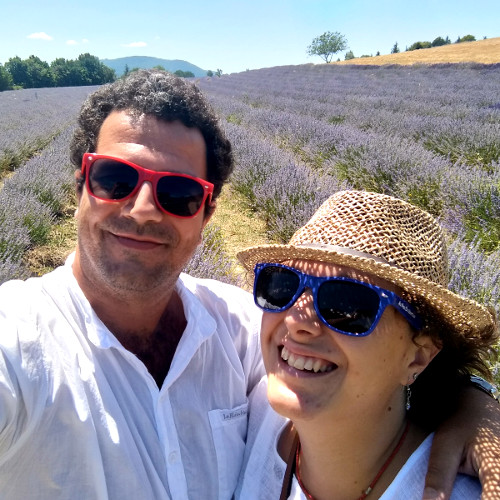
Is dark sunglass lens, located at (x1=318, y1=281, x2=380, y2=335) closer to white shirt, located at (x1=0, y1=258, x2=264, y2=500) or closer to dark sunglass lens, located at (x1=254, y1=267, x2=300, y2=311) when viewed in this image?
dark sunglass lens, located at (x1=254, y1=267, x2=300, y2=311)

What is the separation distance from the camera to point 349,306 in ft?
3.46

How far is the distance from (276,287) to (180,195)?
18.5 inches

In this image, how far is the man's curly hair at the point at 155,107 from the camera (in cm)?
148

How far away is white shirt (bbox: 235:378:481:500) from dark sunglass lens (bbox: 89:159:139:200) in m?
0.81

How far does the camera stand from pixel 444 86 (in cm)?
1650

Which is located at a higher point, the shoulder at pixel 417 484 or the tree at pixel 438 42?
the tree at pixel 438 42

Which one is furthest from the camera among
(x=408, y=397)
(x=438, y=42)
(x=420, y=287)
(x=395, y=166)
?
(x=438, y=42)

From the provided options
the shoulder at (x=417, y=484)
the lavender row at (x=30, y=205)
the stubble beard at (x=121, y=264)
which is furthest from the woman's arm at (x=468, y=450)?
the lavender row at (x=30, y=205)

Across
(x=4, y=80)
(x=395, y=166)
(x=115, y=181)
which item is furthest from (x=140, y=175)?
(x=4, y=80)

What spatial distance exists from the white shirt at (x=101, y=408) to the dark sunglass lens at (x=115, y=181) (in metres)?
0.28

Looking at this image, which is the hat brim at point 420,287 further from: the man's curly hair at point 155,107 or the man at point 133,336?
the man's curly hair at point 155,107

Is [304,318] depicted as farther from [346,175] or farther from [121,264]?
[346,175]

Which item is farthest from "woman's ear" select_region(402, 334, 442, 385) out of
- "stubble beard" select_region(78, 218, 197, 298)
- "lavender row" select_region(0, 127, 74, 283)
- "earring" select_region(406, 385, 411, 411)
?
"lavender row" select_region(0, 127, 74, 283)

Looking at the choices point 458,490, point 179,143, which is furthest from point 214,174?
point 458,490
